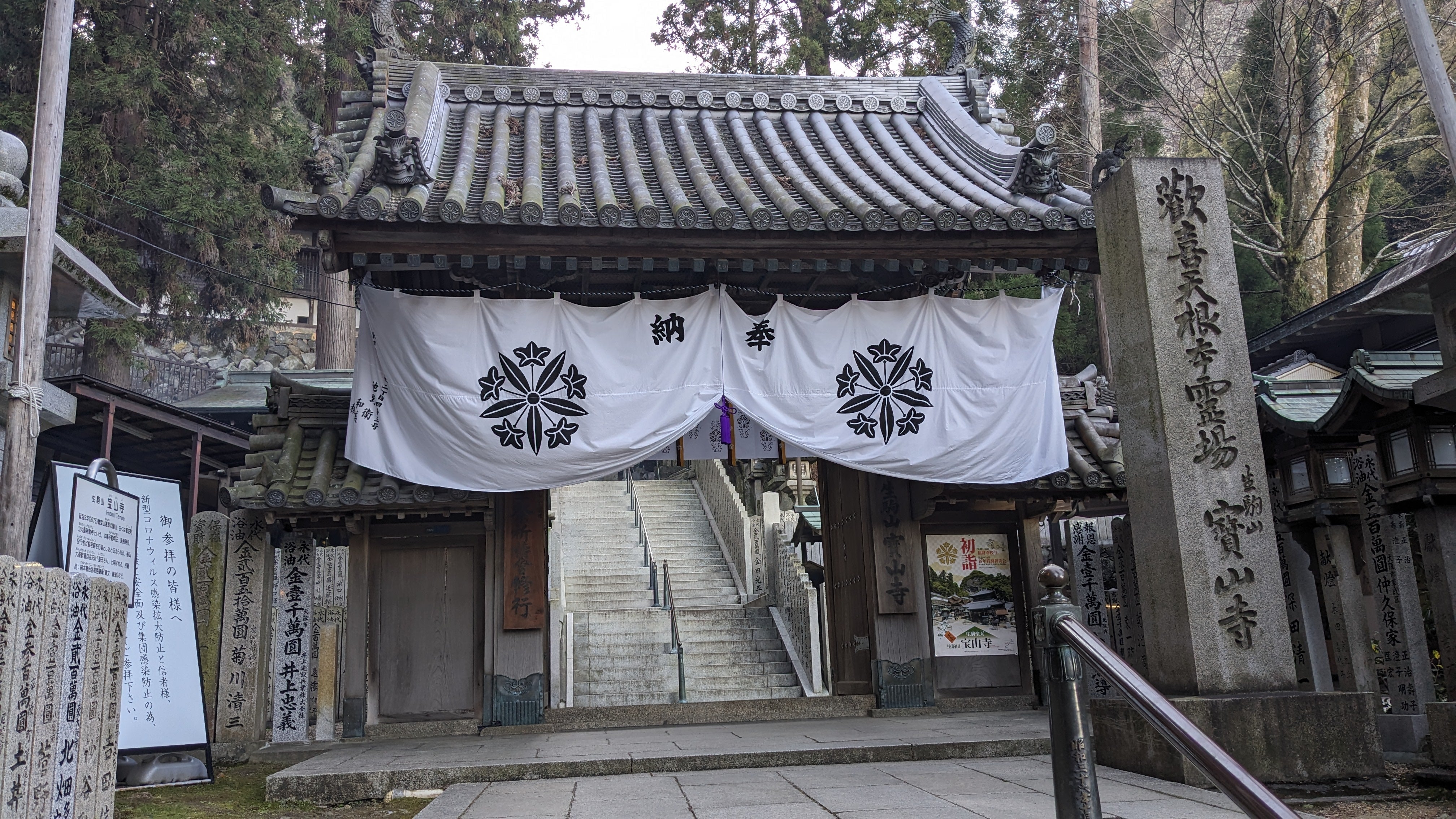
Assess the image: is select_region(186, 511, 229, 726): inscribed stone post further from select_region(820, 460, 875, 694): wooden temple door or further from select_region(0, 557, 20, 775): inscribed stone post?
select_region(820, 460, 875, 694): wooden temple door

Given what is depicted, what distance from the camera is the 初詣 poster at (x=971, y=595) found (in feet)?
38.7

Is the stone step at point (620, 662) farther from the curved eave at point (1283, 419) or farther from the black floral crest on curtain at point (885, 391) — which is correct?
the curved eave at point (1283, 419)

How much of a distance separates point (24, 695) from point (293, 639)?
604cm

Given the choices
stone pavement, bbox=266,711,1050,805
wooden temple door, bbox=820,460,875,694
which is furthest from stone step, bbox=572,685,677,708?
stone pavement, bbox=266,711,1050,805

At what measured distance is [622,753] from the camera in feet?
27.1

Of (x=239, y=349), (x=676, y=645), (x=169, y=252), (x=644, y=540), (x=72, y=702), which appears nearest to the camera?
(x=72, y=702)

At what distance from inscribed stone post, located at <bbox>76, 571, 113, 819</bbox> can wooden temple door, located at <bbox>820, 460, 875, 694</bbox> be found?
7861mm

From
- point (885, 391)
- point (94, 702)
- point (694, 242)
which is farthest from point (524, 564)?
→ point (94, 702)

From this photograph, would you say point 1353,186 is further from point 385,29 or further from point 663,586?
point 385,29

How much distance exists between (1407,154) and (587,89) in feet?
75.4

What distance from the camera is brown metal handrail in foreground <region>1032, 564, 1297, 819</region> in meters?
4.02

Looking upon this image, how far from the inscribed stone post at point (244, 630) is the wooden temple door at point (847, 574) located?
255 inches

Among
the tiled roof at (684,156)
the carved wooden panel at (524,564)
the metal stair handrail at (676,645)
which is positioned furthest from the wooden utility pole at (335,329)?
the carved wooden panel at (524,564)

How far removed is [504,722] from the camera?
404 inches
